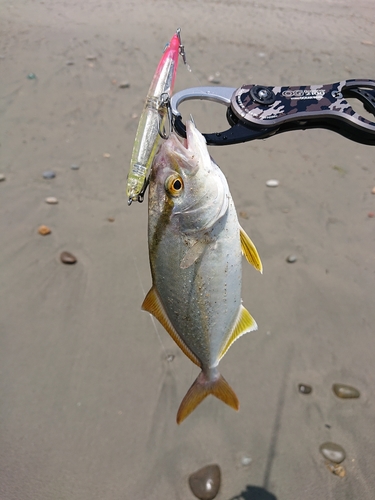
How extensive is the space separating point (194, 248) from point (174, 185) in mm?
286

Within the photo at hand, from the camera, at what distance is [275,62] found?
656 cm

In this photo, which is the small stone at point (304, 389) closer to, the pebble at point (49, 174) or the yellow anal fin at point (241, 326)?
the yellow anal fin at point (241, 326)

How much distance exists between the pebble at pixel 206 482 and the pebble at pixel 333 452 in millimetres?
851

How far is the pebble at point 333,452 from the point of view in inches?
121

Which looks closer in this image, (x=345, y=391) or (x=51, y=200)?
(x=345, y=391)

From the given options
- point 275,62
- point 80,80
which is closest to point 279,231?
point 275,62

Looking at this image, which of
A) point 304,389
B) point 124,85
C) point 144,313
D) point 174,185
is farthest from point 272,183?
point 174,185

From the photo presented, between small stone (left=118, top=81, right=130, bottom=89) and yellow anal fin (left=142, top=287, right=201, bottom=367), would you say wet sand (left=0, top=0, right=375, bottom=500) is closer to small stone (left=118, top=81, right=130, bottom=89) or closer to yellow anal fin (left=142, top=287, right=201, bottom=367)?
small stone (left=118, top=81, right=130, bottom=89)

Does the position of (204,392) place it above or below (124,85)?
below

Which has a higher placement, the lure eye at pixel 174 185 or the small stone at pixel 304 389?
the lure eye at pixel 174 185

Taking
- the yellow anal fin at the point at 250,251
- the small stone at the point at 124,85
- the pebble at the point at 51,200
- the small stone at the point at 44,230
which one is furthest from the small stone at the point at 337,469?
the small stone at the point at 124,85

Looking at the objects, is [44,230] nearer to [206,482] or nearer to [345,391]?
[206,482]

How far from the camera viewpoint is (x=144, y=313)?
12.2 ft

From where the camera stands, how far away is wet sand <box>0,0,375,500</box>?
3.07 m
